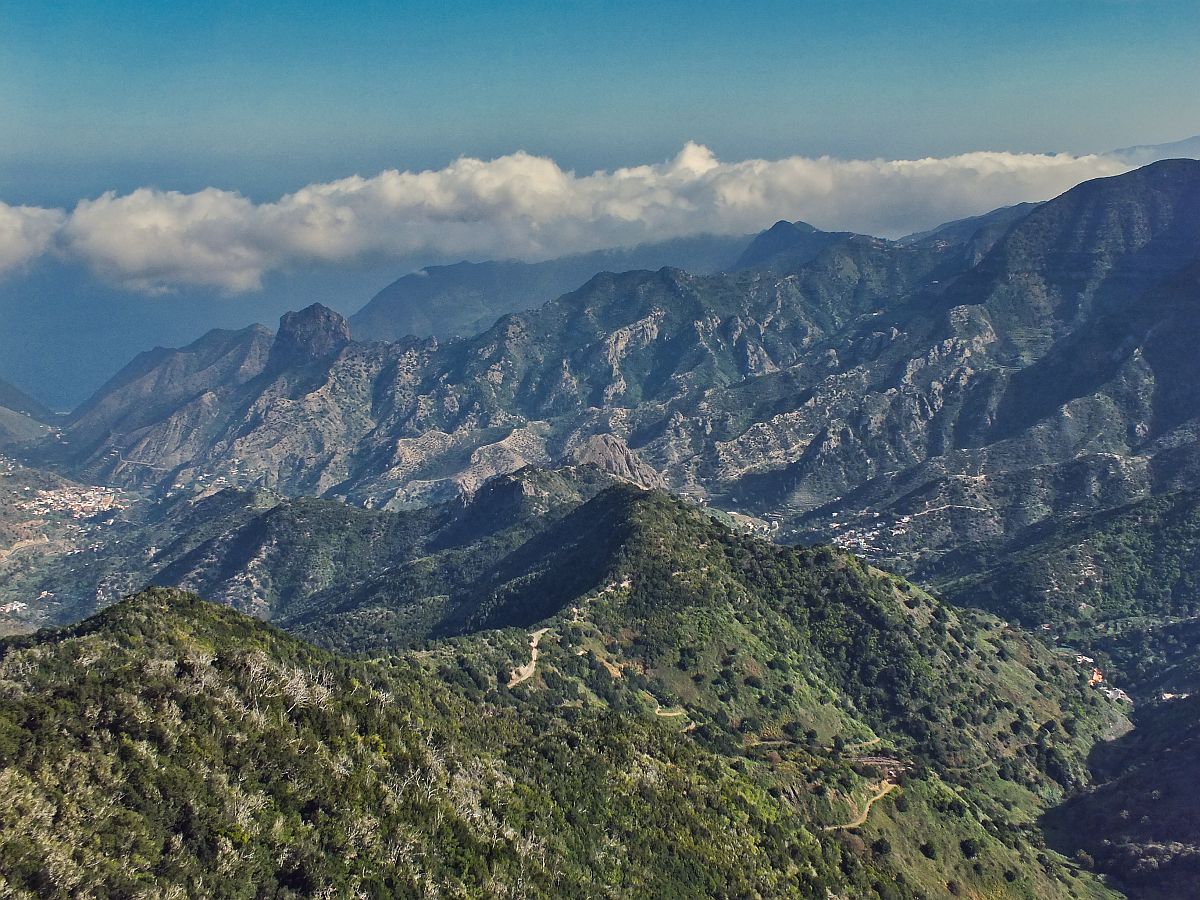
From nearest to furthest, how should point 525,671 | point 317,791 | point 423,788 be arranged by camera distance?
point 317,791
point 423,788
point 525,671

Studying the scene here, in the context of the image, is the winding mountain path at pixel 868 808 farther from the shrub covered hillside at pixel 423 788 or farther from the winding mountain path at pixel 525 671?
the winding mountain path at pixel 525 671

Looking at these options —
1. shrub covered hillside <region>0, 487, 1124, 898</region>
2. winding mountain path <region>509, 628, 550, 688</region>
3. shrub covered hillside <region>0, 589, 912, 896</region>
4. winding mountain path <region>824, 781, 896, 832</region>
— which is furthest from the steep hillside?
winding mountain path <region>509, 628, 550, 688</region>

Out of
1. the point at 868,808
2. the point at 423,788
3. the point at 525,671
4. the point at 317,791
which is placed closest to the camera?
the point at 317,791

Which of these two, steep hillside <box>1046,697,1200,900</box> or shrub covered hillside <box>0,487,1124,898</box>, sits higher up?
shrub covered hillside <box>0,487,1124,898</box>

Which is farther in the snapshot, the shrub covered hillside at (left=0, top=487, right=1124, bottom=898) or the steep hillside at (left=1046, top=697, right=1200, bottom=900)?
the steep hillside at (left=1046, top=697, right=1200, bottom=900)

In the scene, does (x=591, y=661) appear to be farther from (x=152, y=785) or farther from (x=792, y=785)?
(x=152, y=785)

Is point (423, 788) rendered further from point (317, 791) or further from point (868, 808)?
point (868, 808)

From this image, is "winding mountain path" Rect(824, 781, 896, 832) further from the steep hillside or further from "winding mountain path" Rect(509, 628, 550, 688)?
"winding mountain path" Rect(509, 628, 550, 688)

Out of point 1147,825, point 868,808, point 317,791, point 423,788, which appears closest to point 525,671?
point 868,808

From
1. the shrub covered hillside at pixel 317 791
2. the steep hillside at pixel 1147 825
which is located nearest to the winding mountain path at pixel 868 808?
the shrub covered hillside at pixel 317 791

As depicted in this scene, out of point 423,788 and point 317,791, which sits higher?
point 317,791
